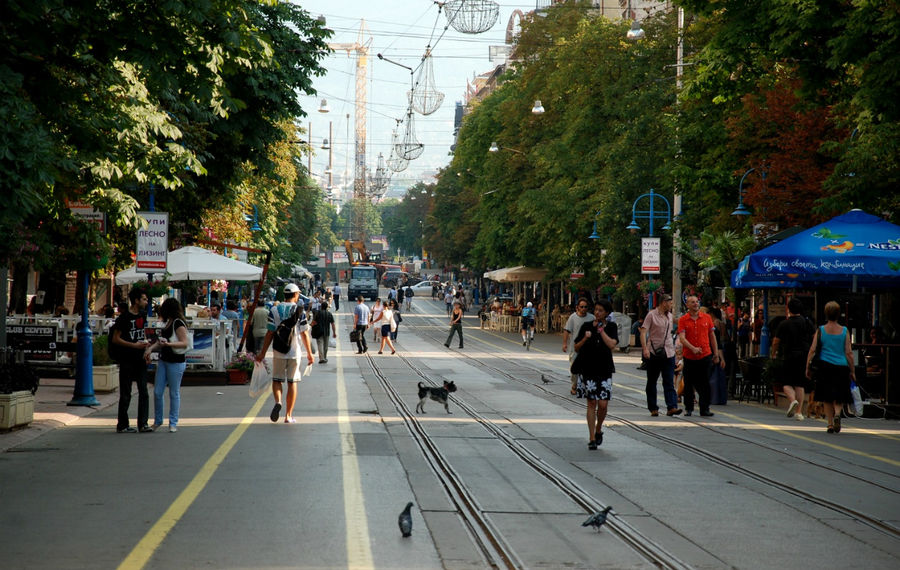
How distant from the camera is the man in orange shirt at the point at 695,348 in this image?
17406 mm

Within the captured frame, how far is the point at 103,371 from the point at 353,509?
12.6 meters

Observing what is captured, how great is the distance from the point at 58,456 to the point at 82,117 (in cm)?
358

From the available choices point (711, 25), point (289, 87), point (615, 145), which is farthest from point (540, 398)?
point (615, 145)

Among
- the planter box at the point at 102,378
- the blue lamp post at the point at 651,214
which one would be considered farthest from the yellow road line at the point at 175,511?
the blue lamp post at the point at 651,214

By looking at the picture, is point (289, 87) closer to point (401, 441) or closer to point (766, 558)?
point (401, 441)

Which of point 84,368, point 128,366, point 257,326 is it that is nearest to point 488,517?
point 128,366

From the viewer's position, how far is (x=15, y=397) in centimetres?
1404

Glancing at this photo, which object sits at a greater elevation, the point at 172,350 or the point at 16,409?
the point at 172,350

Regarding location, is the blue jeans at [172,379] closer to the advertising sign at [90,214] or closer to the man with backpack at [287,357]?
the man with backpack at [287,357]

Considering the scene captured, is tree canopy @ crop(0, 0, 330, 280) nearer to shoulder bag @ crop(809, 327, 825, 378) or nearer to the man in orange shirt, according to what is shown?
the man in orange shirt

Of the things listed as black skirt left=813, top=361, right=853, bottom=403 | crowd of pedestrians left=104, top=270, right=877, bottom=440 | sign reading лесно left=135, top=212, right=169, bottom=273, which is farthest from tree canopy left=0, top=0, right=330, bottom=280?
black skirt left=813, top=361, right=853, bottom=403

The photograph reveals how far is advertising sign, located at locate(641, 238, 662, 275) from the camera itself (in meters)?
35.1

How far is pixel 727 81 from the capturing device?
19.2 m

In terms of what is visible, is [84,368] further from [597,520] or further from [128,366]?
[597,520]
